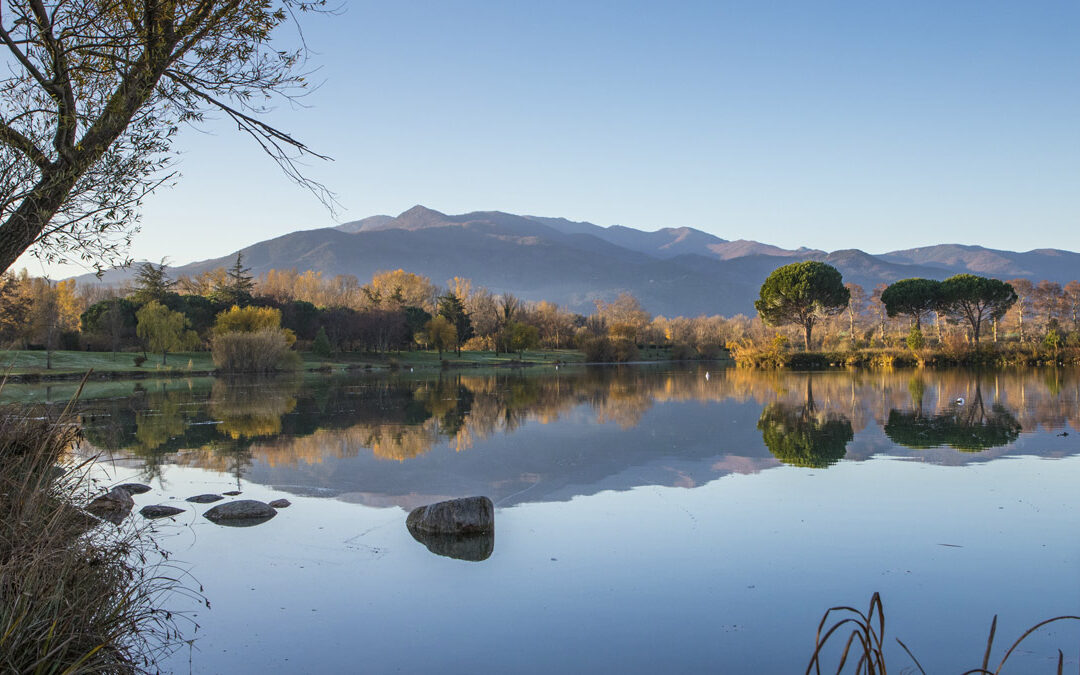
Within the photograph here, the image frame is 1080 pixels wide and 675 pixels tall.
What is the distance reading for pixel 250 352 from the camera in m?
45.6

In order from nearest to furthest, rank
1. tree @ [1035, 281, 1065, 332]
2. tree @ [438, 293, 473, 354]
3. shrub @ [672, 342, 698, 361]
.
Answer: tree @ [1035, 281, 1065, 332] < tree @ [438, 293, 473, 354] < shrub @ [672, 342, 698, 361]

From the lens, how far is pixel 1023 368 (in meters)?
41.9

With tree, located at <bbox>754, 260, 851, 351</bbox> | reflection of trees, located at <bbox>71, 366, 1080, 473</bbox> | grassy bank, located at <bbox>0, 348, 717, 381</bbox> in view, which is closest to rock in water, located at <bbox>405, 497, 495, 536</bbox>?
reflection of trees, located at <bbox>71, 366, 1080, 473</bbox>

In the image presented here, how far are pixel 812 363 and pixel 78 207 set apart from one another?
49.0 m

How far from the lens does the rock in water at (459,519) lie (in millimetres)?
7926

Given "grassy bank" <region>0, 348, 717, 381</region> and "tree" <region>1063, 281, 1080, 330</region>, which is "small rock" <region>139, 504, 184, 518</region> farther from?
"tree" <region>1063, 281, 1080, 330</region>

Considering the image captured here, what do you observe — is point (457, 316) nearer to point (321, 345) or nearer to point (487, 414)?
point (321, 345)

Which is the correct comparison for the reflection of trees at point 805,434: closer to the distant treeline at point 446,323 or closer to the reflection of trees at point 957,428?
the reflection of trees at point 957,428

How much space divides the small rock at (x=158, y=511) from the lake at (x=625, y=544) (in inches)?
19.8

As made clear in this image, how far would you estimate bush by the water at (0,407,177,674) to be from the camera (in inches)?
141

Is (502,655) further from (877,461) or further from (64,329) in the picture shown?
(64,329)

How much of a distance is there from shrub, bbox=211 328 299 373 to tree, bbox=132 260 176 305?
710 inches

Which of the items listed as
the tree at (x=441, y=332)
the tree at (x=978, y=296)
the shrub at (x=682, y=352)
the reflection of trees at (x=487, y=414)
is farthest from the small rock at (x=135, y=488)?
the shrub at (x=682, y=352)

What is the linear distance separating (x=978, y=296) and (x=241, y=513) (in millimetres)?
54951
